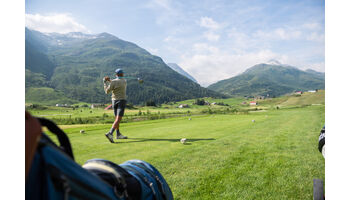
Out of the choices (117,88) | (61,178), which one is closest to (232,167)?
(61,178)

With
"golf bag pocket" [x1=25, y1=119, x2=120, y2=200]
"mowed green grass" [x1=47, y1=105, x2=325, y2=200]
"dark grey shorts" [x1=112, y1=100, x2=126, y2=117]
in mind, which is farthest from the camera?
"dark grey shorts" [x1=112, y1=100, x2=126, y2=117]

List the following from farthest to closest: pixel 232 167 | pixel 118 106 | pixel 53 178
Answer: pixel 118 106, pixel 232 167, pixel 53 178

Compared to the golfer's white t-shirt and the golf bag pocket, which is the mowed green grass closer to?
the golf bag pocket

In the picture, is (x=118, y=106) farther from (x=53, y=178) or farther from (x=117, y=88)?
(x=53, y=178)

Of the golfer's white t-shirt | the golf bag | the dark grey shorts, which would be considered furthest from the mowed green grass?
the golfer's white t-shirt

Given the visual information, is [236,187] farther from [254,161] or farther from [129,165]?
[129,165]

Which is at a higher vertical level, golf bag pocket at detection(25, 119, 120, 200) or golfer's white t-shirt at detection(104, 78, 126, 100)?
golfer's white t-shirt at detection(104, 78, 126, 100)

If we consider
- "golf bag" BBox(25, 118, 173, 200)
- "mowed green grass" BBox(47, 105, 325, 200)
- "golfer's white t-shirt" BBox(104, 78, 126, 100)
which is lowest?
"mowed green grass" BBox(47, 105, 325, 200)

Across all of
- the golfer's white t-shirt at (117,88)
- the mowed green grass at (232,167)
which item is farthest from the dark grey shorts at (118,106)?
the mowed green grass at (232,167)

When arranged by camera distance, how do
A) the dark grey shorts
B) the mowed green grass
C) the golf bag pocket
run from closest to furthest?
the golf bag pocket
the mowed green grass
the dark grey shorts

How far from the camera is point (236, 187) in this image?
296cm

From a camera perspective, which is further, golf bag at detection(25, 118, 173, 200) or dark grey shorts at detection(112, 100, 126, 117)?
dark grey shorts at detection(112, 100, 126, 117)
